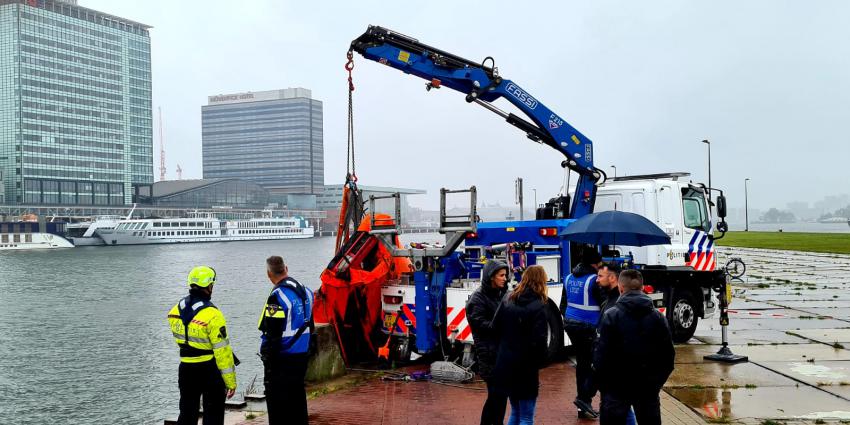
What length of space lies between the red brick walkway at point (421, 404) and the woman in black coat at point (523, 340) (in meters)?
2.04

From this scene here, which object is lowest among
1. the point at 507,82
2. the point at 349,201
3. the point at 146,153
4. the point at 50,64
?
the point at 349,201

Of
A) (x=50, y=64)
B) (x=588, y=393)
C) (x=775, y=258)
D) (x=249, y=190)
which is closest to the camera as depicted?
(x=588, y=393)

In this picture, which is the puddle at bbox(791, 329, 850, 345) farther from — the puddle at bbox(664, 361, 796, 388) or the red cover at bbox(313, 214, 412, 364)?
the red cover at bbox(313, 214, 412, 364)

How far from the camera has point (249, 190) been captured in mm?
185625

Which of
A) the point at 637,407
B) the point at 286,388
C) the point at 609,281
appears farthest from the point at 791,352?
the point at 286,388

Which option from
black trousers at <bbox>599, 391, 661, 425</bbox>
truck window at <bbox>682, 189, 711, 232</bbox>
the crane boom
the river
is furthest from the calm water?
truck window at <bbox>682, 189, 711, 232</bbox>

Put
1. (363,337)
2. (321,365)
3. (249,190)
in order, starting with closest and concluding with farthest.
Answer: (321,365) → (363,337) → (249,190)

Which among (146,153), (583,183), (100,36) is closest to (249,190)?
(146,153)

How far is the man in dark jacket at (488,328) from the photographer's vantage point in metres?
6.08

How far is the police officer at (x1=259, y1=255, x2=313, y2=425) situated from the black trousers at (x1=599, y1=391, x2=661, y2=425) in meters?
2.79

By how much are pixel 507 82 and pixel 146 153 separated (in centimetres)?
16371

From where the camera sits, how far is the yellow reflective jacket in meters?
6.11

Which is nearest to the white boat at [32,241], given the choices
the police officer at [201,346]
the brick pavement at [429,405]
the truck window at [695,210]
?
the truck window at [695,210]

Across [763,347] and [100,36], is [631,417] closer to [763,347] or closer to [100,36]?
[763,347]
